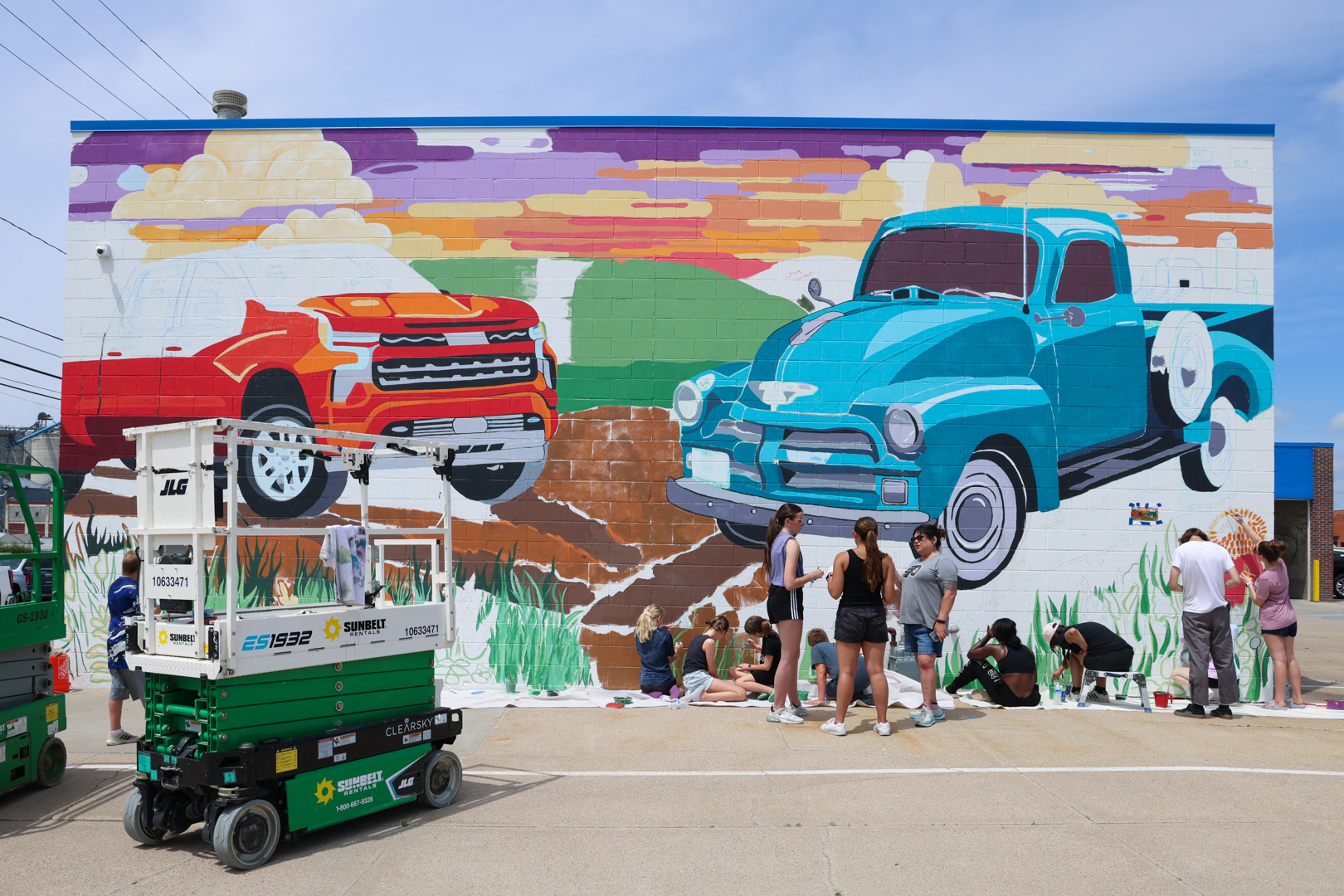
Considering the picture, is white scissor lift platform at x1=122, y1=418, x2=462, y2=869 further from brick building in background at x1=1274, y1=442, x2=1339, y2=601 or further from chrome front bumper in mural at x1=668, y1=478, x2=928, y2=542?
brick building in background at x1=1274, y1=442, x2=1339, y2=601

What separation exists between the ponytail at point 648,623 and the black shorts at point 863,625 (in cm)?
205

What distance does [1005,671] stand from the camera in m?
8.63

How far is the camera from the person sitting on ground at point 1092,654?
888 centimetres

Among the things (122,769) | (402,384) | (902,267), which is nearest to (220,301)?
(402,384)

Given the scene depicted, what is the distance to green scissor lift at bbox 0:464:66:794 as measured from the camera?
5828 millimetres

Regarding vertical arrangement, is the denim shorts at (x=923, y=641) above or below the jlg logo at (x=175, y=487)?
below

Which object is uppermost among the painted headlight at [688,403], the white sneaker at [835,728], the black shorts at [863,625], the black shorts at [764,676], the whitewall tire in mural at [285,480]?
the painted headlight at [688,403]

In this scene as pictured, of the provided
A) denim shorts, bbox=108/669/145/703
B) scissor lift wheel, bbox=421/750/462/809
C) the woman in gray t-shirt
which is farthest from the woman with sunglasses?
denim shorts, bbox=108/669/145/703

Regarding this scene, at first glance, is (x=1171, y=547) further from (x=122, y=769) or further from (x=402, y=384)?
Result: (x=122, y=769)

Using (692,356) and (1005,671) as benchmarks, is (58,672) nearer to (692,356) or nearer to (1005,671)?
(692,356)

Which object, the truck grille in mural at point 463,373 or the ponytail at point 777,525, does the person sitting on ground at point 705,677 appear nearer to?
the ponytail at point 777,525

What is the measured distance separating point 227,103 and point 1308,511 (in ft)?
94.1

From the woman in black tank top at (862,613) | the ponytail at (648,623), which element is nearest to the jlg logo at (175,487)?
the ponytail at (648,623)

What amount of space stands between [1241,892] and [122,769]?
24.1 feet
